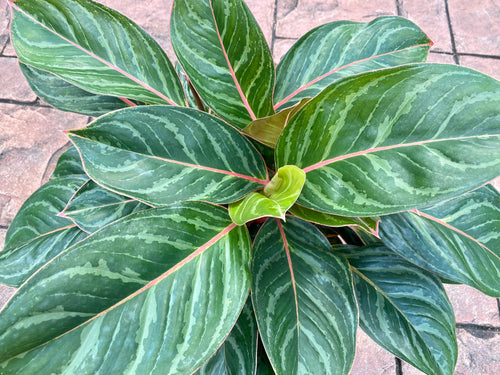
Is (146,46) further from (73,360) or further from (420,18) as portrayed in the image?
(420,18)

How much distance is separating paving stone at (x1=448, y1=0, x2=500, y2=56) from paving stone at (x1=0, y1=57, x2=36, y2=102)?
1683 millimetres

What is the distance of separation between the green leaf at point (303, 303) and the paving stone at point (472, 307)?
2.87 feet

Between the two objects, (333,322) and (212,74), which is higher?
(212,74)

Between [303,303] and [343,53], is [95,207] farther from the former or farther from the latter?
[343,53]

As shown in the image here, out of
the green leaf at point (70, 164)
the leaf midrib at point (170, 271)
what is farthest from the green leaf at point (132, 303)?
the green leaf at point (70, 164)

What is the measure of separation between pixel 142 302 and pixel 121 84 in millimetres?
305

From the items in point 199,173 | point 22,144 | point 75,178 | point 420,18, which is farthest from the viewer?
point 420,18

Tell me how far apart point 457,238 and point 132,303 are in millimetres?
480

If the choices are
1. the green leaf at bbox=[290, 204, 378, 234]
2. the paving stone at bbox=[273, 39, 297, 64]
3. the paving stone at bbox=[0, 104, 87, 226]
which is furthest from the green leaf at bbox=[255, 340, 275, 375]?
the paving stone at bbox=[273, 39, 297, 64]

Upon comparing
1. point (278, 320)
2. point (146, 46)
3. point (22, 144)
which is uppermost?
point (146, 46)

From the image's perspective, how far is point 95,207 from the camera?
63cm

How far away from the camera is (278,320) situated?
20.5 inches

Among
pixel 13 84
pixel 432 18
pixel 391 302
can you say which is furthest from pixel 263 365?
pixel 432 18

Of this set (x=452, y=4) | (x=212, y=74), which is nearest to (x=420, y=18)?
(x=452, y=4)
